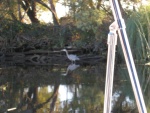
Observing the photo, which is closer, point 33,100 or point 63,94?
point 33,100

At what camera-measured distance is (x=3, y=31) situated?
11.3m

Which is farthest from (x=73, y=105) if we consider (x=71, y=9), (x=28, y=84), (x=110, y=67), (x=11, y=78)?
(x=71, y=9)

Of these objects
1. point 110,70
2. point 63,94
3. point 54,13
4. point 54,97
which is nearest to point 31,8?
point 54,13

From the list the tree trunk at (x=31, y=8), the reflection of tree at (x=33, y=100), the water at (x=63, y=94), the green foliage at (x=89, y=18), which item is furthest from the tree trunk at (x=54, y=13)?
the reflection of tree at (x=33, y=100)

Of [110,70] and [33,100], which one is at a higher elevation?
[110,70]

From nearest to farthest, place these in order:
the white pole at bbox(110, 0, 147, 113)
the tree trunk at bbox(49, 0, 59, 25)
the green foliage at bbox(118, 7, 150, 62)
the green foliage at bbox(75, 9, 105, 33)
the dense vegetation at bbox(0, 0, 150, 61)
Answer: the white pole at bbox(110, 0, 147, 113), the green foliage at bbox(118, 7, 150, 62), the green foliage at bbox(75, 9, 105, 33), the dense vegetation at bbox(0, 0, 150, 61), the tree trunk at bbox(49, 0, 59, 25)

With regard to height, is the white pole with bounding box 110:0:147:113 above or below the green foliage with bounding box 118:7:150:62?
below

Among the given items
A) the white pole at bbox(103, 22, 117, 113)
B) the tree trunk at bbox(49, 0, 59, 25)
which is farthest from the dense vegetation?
the white pole at bbox(103, 22, 117, 113)

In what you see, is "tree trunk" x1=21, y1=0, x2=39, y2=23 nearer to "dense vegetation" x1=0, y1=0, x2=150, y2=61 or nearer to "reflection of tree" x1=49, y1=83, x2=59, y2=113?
"dense vegetation" x1=0, y1=0, x2=150, y2=61

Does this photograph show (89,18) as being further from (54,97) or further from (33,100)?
(33,100)

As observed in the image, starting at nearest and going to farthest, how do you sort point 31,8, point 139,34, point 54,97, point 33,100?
point 33,100 → point 54,97 → point 139,34 → point 31,8

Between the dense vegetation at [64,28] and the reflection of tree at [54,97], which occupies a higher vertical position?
the dense vegetation at [64,28]

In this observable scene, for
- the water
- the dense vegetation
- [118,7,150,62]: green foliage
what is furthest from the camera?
the dense vegetation

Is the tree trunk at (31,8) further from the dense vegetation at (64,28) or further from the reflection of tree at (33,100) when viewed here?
the reflection of tree at (33,100)
